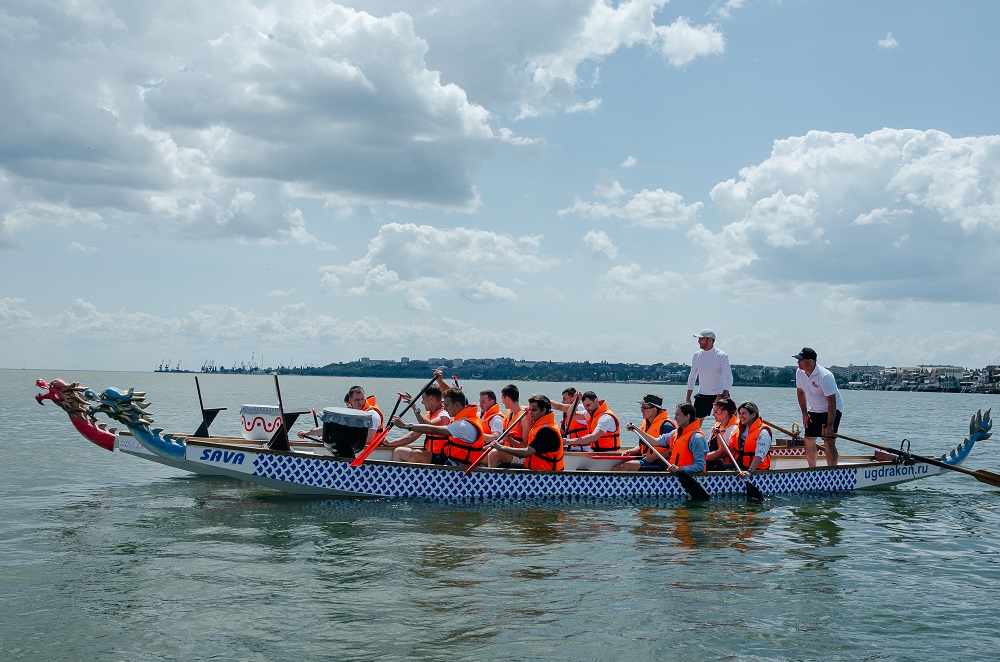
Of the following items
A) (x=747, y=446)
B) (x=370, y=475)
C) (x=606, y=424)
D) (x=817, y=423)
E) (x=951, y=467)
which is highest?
(x=817, y=423)

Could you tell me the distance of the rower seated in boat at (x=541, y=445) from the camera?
12.7m

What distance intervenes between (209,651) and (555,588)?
349cm

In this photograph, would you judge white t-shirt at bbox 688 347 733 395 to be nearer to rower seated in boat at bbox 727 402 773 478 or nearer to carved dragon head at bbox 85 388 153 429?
rower seated in boat at bbox 727 402 773 478

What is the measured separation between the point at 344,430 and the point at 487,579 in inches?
169

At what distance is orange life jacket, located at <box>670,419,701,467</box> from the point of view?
1353 cm

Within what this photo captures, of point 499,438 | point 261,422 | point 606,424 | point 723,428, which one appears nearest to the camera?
point 499,438

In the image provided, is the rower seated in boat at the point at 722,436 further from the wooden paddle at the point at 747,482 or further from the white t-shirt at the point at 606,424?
the white t-shirt at the point at 606,424

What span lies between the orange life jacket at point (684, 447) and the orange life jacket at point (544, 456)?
2092mm

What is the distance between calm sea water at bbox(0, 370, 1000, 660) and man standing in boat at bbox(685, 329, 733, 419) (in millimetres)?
2285

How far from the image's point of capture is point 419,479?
12.5m

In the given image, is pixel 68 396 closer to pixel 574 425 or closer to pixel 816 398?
pixel 574 425

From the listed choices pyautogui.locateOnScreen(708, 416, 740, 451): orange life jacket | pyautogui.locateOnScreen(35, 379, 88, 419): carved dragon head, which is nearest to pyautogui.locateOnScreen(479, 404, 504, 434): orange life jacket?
pyautogui.locateOnScreen(708, 416, 740, 451): orange life jacket

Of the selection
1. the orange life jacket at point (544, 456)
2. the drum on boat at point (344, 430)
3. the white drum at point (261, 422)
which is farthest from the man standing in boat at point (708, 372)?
the white drum at point (261, 422)

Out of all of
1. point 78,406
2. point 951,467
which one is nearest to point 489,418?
point 78,406
